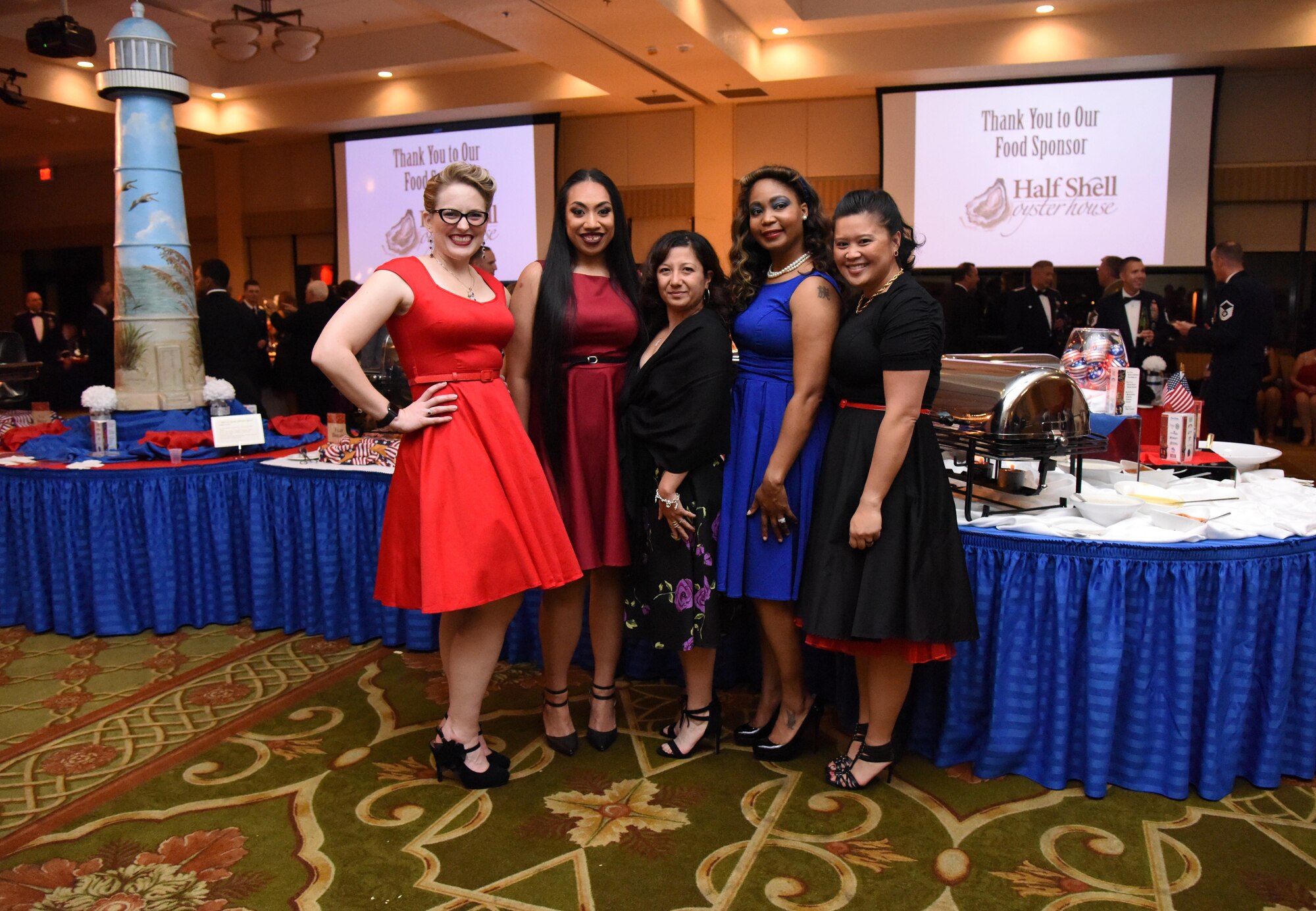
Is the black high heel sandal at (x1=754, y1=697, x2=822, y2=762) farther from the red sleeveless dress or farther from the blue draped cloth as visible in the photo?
the red sleeveless dress

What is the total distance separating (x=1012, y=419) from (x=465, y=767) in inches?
64.6

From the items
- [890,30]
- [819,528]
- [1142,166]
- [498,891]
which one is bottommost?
[498,891]

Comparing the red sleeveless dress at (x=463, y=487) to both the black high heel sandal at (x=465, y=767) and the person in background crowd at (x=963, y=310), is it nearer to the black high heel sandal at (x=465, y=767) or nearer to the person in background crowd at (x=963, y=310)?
the black high heel sandal at (x=465, y=767)

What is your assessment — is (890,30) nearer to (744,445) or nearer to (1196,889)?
(744,445)

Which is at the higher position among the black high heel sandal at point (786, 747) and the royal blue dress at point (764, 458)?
the royal blue dress at point (764, 458)

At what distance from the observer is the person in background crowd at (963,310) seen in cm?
777

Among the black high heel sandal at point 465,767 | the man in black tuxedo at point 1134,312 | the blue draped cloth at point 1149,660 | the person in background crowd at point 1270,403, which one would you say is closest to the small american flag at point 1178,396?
the blue draped cloth at point 1149,660

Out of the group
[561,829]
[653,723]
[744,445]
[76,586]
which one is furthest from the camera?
[76,586]

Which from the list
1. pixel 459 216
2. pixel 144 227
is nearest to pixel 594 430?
pixel 459 216

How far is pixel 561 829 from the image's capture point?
7.15 ft

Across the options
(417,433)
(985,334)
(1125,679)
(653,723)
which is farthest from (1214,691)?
(985,334)

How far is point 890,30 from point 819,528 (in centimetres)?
722

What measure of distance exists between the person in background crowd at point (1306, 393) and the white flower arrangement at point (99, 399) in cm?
879

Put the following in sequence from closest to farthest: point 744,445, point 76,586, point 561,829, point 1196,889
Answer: point 1196,889 → point 561,829 → point 744,445 → point 76,586
